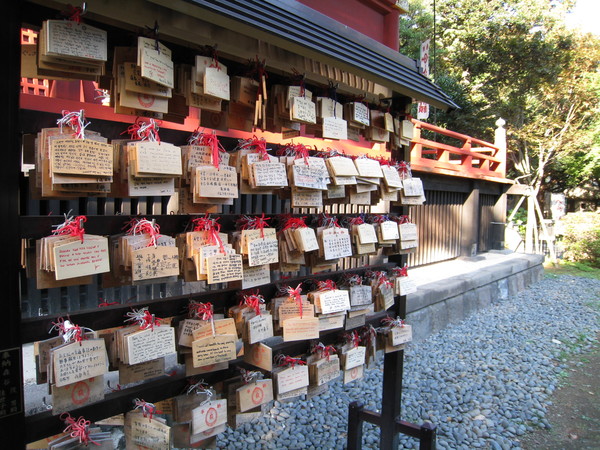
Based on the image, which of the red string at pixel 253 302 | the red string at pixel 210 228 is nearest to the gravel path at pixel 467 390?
the red string at pixel 253 302

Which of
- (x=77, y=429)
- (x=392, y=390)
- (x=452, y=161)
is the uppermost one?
(x=452, y=161)

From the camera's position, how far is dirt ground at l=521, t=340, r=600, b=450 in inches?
149

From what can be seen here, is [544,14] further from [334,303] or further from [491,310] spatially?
[334,303]

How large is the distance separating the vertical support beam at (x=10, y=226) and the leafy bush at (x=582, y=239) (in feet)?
54.1

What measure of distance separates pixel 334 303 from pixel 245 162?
97 cm

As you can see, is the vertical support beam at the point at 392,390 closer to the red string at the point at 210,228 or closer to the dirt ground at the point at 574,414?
the dirt ground at the point at 574,414

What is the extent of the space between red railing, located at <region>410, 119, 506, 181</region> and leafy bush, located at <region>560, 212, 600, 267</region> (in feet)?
15.9

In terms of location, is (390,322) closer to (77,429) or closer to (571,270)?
(77,429)

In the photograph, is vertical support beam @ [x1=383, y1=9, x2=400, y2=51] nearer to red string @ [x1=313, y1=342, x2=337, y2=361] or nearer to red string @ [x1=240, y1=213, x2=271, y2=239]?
red string @ [x1=240, y1=213, x2=271, y2=239]

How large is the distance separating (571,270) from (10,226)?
15.0 m

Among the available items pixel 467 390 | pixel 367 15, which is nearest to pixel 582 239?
pixel 467 390

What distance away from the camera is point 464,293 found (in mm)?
7707

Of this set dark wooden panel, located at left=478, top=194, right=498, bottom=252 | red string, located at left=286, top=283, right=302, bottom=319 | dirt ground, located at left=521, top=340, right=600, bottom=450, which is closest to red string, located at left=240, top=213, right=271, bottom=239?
red string, located at left=286, top=283, right=302, bottom=319

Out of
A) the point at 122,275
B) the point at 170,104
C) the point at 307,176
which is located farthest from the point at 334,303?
the point at 170,104
